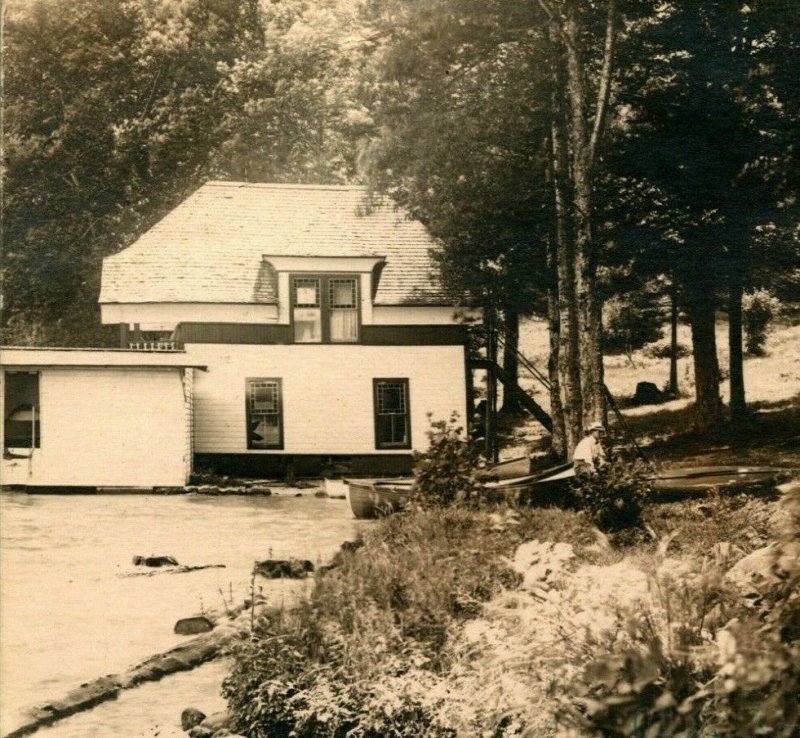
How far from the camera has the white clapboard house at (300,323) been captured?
465 cm

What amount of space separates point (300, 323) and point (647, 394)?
1.80m

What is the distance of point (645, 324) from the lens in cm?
484

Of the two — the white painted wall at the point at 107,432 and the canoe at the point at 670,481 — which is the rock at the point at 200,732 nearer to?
the white painted wall at the point at 107,432

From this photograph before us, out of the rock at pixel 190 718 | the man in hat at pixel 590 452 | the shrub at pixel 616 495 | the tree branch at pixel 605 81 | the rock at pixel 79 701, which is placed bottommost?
the rock at pixel 190 718

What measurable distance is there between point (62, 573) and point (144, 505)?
644 mm

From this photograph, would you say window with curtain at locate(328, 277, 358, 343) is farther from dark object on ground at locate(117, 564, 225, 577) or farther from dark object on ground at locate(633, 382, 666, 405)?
dark object on ground at locate(633, 382, 666, 405)

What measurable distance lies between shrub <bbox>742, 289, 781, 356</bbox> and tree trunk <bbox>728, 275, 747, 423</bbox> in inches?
1.4

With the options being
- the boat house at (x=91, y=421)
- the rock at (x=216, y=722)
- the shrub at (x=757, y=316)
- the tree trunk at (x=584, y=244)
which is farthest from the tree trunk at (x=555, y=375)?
the rock at (x=216, y=722)

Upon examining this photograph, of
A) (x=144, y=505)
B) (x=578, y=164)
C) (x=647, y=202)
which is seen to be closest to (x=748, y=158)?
(x=647, y=202)

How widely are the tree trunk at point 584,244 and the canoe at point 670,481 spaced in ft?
1.12

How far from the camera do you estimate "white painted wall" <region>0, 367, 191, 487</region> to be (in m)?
4.65

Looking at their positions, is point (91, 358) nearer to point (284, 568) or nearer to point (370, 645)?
point (284, 568)

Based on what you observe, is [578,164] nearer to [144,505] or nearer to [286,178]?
[286,178]

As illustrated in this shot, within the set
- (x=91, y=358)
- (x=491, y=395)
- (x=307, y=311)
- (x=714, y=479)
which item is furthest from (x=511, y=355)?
(x=91, y=358)
